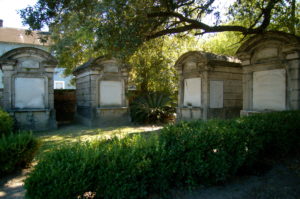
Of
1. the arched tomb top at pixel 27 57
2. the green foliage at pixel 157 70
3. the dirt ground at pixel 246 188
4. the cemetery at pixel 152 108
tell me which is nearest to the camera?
the cemetery at pixel 152 108

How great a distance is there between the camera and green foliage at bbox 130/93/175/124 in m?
11.1

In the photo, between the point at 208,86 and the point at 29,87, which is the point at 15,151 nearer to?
the point at 29,87

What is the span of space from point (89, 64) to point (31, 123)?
368cm

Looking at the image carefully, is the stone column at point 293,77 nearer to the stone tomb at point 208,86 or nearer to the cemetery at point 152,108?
the cemetery at point 152,108

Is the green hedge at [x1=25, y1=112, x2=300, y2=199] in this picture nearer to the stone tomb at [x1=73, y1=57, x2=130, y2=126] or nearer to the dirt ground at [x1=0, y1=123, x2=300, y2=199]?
the dirt ground at [x1=0, y1=123, x2=300, y2=199]

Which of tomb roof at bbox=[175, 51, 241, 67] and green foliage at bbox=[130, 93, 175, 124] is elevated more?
tomb roof at bbox=[175, 51, 241, 67]

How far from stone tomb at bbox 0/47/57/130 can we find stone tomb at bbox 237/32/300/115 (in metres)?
8.40

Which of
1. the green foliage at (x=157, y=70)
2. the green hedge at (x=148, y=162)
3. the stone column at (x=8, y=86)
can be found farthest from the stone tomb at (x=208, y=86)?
Result: the stone column at (x=8, y=86)

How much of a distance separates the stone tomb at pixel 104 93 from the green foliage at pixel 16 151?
5.84 metres

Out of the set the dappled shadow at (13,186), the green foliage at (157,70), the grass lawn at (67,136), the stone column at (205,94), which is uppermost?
the green foliage at (157,70)

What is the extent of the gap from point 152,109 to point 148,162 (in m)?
8.35

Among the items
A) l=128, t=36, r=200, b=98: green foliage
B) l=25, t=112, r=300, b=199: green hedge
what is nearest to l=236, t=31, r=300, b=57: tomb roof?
l=25, t=112, r=300, b=199: green hedge

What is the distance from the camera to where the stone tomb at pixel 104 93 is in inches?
411

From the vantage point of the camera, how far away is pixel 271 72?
25.2 ft
